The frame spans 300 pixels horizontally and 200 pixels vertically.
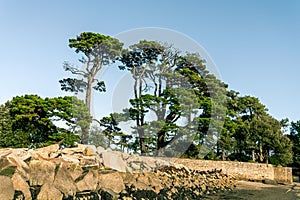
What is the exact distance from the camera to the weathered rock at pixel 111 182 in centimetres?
580

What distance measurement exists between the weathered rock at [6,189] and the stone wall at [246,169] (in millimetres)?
10769

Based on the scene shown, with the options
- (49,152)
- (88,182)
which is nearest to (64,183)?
(88,182)

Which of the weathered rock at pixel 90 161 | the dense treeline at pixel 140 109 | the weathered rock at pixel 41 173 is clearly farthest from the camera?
the dense treeline at pixel 140 109

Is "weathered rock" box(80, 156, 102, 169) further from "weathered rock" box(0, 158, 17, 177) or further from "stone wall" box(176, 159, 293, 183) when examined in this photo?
"stone wall" box(176, 159, 293, 183)

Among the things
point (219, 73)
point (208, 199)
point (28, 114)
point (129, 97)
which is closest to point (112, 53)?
point (129, 97)

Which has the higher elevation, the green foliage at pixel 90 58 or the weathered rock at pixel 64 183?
the green foliage at pixel 90 58

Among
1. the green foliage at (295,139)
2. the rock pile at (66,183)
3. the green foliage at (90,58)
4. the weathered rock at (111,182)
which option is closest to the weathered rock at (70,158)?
the rock pile at (66,183)

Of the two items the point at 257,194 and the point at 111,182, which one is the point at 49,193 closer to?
the point at 111,182

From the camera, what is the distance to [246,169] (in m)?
15.4

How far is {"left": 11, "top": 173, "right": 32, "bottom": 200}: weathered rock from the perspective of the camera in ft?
14.7

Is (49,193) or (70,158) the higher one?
(70,158)

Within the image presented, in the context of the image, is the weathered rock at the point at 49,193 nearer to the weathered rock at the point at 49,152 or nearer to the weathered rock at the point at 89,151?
the weathered rock at the point at 49,152

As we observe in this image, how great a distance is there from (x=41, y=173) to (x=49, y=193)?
0.78 metres

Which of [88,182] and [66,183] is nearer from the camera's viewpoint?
[66,183]
